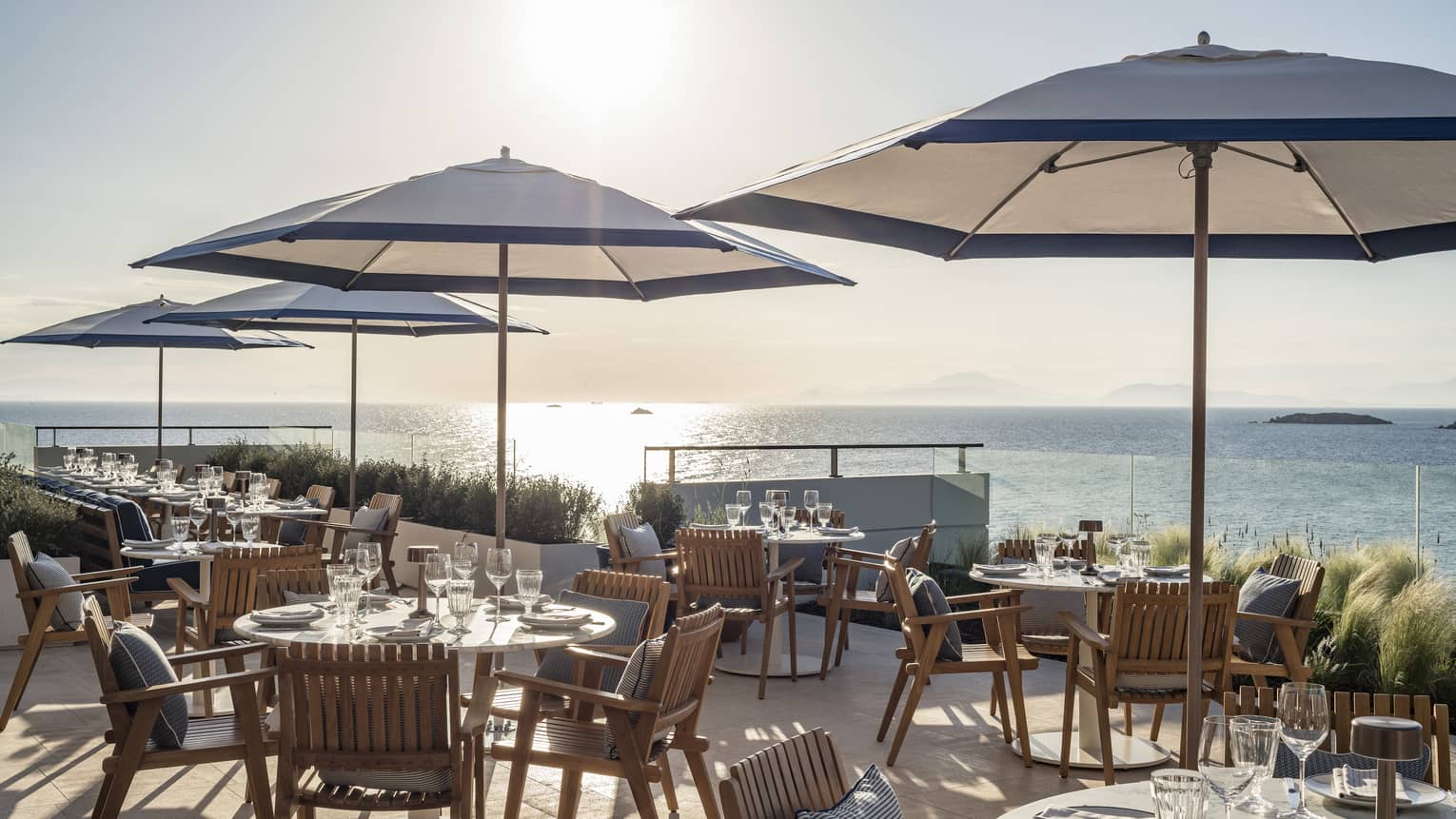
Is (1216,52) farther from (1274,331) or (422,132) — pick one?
(1274,331)

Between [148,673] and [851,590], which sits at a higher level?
[148,673]

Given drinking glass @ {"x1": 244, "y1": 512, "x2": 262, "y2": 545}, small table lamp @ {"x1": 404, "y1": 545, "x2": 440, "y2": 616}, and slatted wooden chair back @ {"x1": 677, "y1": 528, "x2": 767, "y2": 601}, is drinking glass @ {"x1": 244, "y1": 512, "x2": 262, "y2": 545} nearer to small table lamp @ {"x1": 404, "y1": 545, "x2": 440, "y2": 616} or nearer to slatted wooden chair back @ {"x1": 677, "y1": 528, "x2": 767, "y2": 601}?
slatted wooden chair back @ {"x1": 677, "y1": 528, "x2": 767, "y2": 601}

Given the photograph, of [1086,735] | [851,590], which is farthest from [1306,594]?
[851,590]

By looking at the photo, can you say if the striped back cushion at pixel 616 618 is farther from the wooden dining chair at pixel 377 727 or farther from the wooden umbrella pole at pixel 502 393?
the wooden dining chair at pixel 377 727

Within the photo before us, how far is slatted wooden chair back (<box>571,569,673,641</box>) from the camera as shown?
5.13m

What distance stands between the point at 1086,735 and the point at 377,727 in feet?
12.2

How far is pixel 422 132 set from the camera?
14.0 meters

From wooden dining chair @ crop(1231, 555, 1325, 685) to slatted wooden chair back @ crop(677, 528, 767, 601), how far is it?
268 centimetres

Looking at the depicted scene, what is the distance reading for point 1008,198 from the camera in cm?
429

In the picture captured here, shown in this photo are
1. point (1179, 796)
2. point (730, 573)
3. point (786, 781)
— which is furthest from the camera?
point (730, 573)

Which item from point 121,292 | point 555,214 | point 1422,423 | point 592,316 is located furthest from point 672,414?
point 555,214

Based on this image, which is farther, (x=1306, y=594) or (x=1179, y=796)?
(x=1306, y=594)

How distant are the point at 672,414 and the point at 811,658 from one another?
142598mm

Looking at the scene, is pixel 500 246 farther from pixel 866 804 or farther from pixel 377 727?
pixel 866 804
